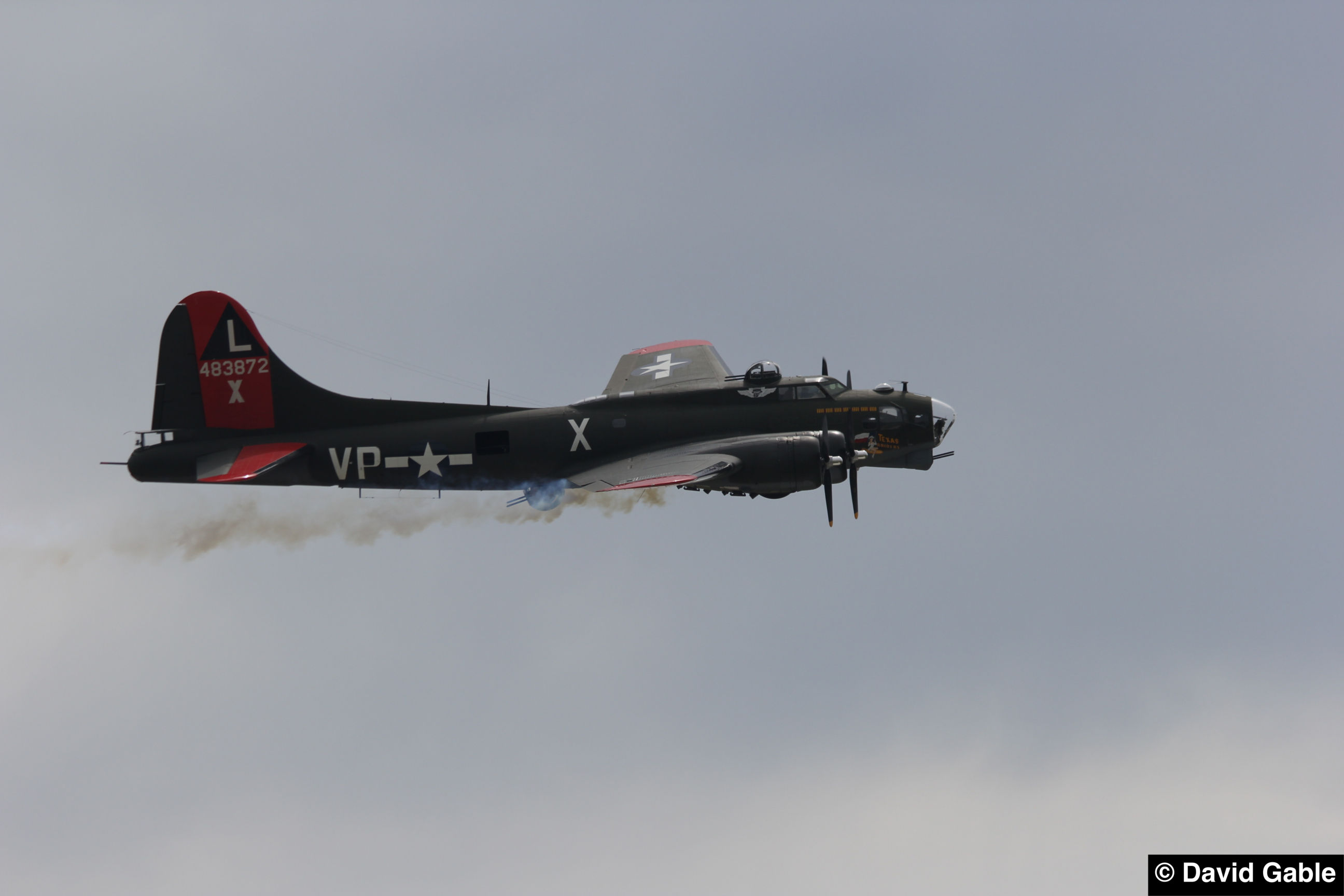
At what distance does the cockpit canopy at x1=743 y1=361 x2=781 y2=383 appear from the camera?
1403 inches

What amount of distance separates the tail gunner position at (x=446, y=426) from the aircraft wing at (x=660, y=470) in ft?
0.38

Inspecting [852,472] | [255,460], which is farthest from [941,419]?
[255,460]

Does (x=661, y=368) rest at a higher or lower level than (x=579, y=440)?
higher

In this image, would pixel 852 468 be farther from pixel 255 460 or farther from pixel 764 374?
pixel 255 460

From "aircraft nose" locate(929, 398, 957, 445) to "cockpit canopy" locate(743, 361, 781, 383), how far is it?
4.56m

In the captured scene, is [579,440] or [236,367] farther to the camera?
[236,367]

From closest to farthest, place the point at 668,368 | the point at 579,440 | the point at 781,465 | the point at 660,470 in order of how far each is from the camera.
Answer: the point at 781,465
the point at 660,470
the point at 579,440
the point at 668,368

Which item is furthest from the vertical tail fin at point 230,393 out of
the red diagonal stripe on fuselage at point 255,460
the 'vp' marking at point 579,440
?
the 'vp' marking at point 579,440

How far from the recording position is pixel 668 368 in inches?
1539

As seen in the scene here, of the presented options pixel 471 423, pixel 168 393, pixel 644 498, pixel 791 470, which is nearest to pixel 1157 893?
pixel 791 470

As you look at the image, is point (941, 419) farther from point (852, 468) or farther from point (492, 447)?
point (492, 447)

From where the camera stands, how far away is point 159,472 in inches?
1390

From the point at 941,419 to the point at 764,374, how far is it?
5289 millimetres

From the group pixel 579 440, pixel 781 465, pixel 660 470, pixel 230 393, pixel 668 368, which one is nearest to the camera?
pixel 781 465
